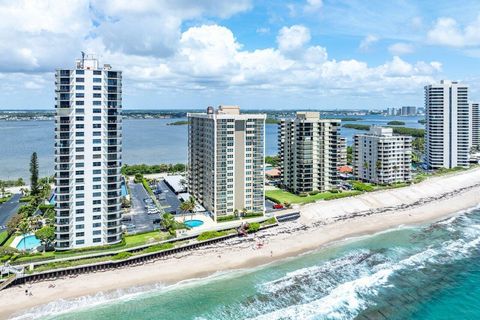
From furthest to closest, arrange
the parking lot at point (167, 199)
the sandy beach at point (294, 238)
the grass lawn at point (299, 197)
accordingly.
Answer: the grass lawn at point (299, 197), the parking lot at point (167, 199), the sandy beach at point (294, 238)

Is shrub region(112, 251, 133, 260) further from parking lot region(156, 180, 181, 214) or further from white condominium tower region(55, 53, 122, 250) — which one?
parking lot region(156, 180, 181, 214)

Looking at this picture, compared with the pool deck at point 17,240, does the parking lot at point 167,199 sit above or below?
above

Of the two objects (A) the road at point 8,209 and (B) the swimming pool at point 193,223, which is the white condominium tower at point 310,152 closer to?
(B) the swimming pool at point 193,223

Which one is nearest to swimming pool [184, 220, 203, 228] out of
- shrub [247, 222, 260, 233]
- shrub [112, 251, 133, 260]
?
shrub [247, 222, 260, 233]

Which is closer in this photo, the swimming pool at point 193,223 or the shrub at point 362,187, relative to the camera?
the swimming pool at point 193,223

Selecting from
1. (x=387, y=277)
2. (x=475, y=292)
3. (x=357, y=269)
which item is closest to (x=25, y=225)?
(x=357, y=269)

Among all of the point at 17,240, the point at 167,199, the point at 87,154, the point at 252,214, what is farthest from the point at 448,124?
the point at 17,240

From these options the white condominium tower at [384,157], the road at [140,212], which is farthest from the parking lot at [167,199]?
the white condominium tower at [384,157]
